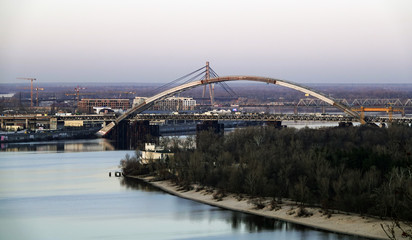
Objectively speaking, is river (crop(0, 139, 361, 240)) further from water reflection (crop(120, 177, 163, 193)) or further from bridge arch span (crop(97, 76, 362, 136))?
bridge arch span (crop(97, 76, 362, 136))

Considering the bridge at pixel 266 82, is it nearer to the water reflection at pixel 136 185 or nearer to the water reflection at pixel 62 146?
the water reflection at pixel 62 146

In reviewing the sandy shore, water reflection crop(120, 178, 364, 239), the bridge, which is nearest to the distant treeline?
the sandy shore

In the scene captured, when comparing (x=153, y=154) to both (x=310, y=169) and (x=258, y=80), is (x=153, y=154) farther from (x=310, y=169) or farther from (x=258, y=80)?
(x=258, y=80)

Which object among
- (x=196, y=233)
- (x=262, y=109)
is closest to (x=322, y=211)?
(x=196, y=233)

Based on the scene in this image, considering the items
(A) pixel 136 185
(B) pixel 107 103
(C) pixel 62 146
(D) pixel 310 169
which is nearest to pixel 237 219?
(D) pixel 310 169

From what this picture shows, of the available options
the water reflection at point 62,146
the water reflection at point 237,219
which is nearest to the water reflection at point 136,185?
the water reflection at point 237,219

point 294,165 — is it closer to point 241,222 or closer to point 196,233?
point 241,222
